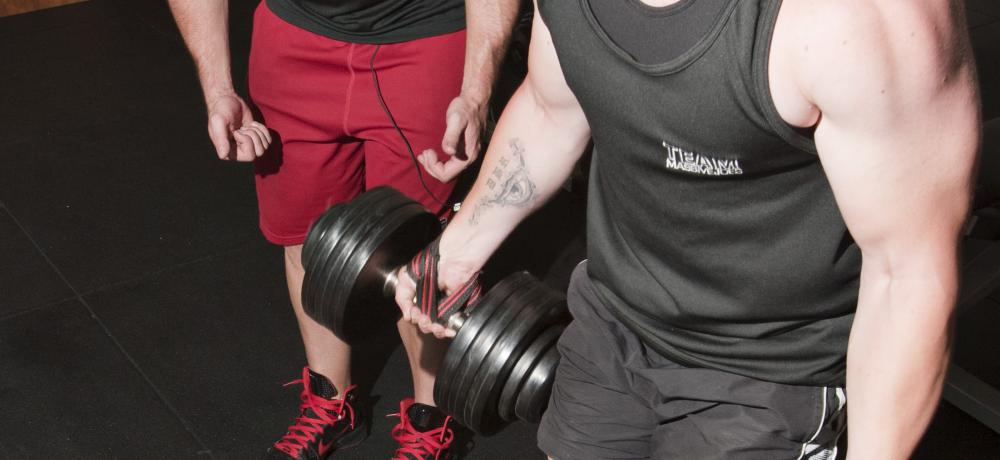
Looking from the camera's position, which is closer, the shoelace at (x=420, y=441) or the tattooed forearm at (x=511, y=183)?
the tattooed forearm at (x=511, y=183)

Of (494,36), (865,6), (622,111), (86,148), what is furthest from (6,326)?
(865,6)

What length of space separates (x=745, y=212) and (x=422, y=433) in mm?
1096

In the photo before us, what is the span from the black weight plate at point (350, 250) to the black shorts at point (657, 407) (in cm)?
38

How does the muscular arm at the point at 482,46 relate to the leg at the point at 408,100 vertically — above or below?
above

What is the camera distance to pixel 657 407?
1.33 meters

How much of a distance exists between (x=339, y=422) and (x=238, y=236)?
98cm

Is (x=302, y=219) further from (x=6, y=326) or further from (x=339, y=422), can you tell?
(x=6, y=326)

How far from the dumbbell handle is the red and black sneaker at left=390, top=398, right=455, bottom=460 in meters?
0.34

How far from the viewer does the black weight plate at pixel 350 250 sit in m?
1.71

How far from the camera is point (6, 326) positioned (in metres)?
2.54

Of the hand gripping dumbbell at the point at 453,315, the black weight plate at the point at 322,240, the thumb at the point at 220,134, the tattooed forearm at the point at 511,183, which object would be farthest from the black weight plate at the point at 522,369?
the thumb at the point at 220,134

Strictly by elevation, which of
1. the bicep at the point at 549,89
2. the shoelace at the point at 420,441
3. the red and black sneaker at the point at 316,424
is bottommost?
the red and black sneaker at the point at 316,424

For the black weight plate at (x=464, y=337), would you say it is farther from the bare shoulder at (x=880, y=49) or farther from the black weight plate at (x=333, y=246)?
the bare shoulder at (x=880, y=49)

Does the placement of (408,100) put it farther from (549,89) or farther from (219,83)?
(549,89)
